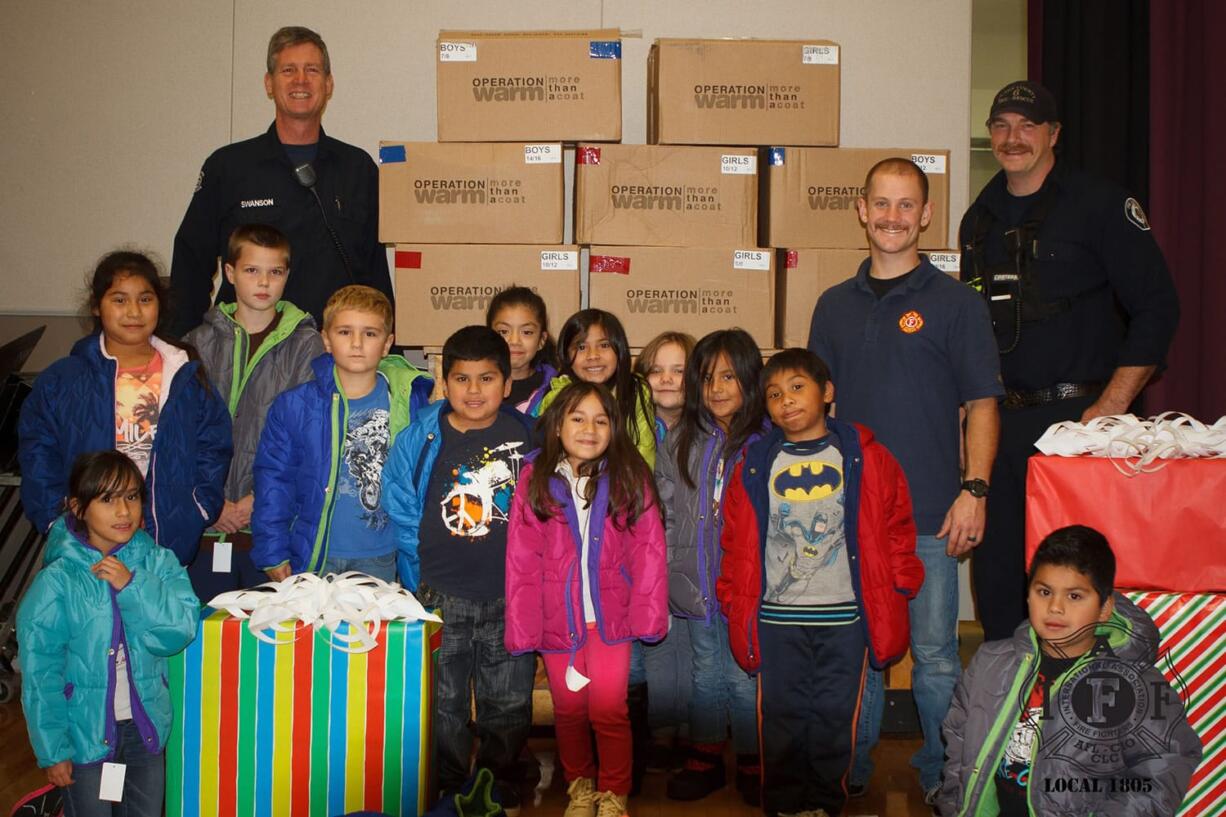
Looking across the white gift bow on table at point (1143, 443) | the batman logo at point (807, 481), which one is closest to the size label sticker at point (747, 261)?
the batman logo at point (807, 481)

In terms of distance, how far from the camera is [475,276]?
359cm

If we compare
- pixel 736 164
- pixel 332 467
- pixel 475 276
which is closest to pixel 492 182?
pixel 475 276

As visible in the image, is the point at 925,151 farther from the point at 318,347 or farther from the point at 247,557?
the point at 247,557

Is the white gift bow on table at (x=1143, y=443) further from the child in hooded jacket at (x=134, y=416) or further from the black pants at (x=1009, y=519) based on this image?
the child in hooded jacket at (x=134, y=416)

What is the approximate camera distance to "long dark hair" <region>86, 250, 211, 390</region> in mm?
2725

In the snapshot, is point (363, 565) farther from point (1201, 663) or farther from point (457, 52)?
point (1201, 663)

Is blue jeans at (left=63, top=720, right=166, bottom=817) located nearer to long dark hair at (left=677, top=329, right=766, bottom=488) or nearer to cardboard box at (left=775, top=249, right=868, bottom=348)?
long dark hair at (left=677, top=329, right=766, bottom=488)

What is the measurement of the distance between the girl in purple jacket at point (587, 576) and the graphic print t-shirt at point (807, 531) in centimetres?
28

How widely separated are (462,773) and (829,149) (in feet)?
7.64

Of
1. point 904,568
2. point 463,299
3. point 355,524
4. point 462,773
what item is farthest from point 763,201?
point 462,773

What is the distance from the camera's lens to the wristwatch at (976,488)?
2.63m

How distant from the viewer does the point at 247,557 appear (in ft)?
9.99

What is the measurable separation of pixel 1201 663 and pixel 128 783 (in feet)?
7.45

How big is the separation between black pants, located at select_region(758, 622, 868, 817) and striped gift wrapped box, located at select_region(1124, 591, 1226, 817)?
680 mm
